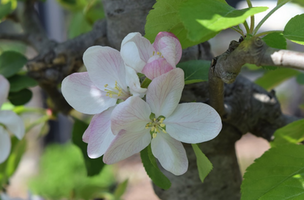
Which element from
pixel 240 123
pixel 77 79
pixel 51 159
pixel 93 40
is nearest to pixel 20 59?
pixel 93 40

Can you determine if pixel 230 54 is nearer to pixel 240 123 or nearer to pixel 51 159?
pixel 240 123

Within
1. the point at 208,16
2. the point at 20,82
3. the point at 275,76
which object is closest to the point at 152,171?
the point at 208,16

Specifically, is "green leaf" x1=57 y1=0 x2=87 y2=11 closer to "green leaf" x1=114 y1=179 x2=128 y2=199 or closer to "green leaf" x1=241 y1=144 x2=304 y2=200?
"green leaf" x1=114 y1=179 x2=128 y2=199

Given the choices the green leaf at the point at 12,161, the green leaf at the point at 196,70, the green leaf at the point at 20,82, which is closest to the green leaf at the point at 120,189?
the green leaf at the point at 12,161

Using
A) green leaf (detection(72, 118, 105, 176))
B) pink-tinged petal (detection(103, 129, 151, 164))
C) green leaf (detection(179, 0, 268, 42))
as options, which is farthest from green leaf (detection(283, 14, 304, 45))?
green leaf (detection(72, 118, 105, 176))

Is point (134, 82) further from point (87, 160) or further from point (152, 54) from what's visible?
point (87, 160)
